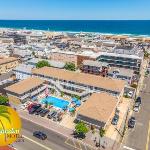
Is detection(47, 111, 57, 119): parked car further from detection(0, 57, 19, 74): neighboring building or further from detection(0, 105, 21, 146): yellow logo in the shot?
detection(0, 57, 19, 74): neighboring building

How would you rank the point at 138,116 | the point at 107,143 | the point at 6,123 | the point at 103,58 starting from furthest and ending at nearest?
1. the point at 103,58
2. the point at 138,116
3. the point at 107,143
4. the point at 6,123

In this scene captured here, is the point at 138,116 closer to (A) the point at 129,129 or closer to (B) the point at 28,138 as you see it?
(A) the point at 129,129

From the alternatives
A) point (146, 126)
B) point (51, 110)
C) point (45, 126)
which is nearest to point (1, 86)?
point (51, 110)

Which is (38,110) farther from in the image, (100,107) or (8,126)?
(8,126)

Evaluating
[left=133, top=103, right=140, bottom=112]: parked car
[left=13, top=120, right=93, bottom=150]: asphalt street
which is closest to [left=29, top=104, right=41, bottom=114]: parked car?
[left=13, top=120, right=93, bottom=150]: asphalt street

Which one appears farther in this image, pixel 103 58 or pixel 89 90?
pixel 103 58

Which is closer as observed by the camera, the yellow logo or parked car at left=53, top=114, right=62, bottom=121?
the yellow logo

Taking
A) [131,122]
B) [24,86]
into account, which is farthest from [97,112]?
[24,86]
